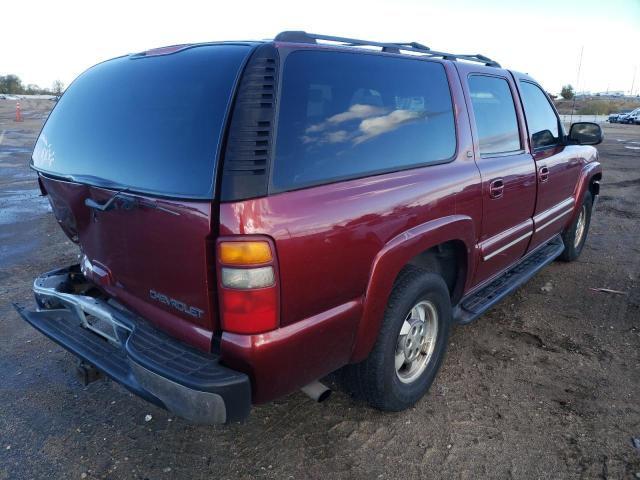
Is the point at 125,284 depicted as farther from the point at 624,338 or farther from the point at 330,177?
the point at 624,338

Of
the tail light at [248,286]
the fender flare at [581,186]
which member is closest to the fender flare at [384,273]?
the tail light at [248,286]

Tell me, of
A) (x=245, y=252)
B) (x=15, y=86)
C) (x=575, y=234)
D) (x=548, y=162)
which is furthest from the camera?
(x=15, y=86)

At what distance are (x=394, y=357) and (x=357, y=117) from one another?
1284 mm

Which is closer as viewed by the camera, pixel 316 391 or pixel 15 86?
pixel 316 391

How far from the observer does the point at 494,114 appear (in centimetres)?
349

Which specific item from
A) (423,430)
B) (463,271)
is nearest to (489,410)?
(423,430)

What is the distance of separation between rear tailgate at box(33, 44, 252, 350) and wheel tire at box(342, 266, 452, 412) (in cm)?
93

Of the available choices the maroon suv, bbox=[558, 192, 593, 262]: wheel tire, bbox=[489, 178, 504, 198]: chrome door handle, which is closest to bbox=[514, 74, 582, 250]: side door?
bbox=[558, 192, 593, 262]: wheel tire

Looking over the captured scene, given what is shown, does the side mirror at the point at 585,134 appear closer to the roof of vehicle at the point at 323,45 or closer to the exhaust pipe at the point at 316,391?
the roof of vehicle at the point at 323,45

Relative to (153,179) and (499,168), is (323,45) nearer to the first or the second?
(153,179)

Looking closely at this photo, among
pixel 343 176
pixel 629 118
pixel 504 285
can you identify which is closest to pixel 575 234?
pixel 504 285

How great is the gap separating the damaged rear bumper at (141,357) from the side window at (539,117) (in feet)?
10.5

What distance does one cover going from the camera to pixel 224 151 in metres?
1.88

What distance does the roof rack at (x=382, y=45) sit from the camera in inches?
88.3
